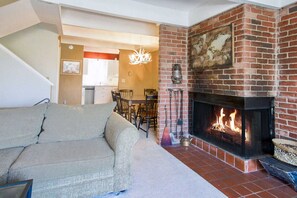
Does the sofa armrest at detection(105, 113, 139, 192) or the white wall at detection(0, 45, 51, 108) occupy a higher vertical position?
the white wall at detection(0, 45, 51, 108)

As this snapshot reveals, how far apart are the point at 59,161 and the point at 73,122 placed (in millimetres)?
662

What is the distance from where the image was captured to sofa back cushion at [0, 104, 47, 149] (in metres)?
1.88

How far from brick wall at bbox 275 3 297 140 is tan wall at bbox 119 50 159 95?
15.6 feet

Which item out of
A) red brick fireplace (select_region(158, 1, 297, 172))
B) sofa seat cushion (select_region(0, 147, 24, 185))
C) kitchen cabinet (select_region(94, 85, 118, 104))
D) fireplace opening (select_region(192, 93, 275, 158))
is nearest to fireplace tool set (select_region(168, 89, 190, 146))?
fireplace opening (select_region(192, 93, 275, 158))

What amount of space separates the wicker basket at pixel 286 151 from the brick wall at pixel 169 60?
1.58 meters

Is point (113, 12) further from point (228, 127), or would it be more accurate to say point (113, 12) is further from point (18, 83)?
point (228, 127)

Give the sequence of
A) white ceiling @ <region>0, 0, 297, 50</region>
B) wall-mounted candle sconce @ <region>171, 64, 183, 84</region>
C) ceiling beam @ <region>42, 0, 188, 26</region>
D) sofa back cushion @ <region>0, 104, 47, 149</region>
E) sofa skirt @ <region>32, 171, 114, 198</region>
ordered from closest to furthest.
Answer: sofa skirt @ <region>32, 171, 114, 198</region>
sofa back cushion @ <region>0, 104, 47, 149</region>
white ceiling @ <region>0, 0, 297, 50</region>
ceiling beam @ <region>42, 0, 188, 26</region>
wall-mounted candle sconce @ <region>171, 64, 183, 84</region>

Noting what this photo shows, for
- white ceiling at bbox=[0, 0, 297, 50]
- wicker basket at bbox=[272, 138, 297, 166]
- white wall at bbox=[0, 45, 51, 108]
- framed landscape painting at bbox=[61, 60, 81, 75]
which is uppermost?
white ceiling at bbox=[0, 0, 297, 50]

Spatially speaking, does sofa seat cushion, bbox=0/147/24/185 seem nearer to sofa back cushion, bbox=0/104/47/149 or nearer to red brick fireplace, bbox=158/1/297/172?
sofa back cushion, bbox=0/104/47/149

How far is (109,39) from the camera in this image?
5410 mm

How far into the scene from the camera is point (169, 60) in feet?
11.2

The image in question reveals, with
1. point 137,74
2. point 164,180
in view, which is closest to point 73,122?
point 164,180

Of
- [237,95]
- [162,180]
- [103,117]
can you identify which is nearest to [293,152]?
[237,95]

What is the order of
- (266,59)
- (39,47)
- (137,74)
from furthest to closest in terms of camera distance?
(137,74) < (39,47) < (266,59)
